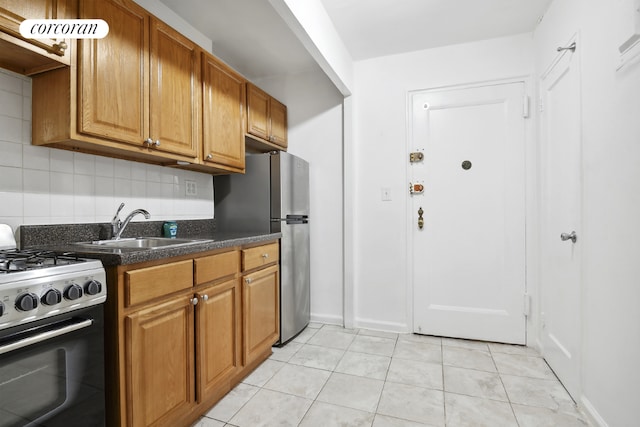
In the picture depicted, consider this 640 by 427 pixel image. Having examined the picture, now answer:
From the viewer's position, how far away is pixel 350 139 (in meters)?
2.92

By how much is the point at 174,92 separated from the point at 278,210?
1.07 m

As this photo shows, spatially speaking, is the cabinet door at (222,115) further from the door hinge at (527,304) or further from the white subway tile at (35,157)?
the door hinge at (527,304)

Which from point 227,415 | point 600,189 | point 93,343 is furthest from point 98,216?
point 600,189

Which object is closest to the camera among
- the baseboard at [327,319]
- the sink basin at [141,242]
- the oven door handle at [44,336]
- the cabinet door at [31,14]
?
the oven door handle at [44,336]

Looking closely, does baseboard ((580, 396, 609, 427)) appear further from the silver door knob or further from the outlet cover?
the outlet cover

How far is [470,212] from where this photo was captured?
2.67 meters

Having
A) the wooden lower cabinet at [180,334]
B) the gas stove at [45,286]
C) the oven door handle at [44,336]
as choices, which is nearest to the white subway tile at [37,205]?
the gas stove at [45,286]

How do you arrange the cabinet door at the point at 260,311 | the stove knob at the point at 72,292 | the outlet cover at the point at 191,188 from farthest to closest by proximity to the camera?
the outlet cover at the point at 191,188
the cabinet door at the point at 260,311
the stove knob at the point at 72,292

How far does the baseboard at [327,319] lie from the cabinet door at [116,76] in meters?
2.15

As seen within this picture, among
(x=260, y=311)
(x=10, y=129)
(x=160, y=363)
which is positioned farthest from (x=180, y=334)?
(x=10, y=129)

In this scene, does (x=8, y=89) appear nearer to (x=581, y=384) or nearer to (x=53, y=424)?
(x=53, y=424)

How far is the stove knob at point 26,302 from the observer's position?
35.8 inches

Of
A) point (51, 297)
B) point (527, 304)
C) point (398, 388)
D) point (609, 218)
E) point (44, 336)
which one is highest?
point (609, 218)

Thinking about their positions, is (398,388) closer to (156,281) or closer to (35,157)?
(156,281)
